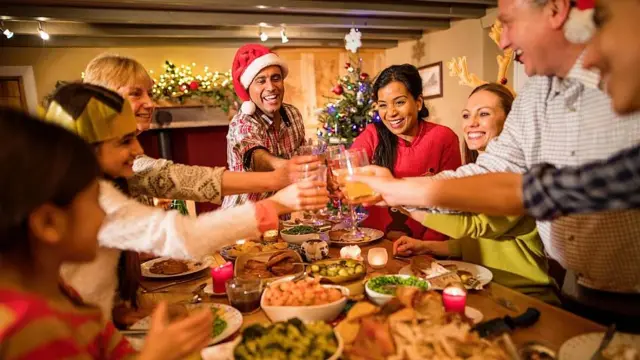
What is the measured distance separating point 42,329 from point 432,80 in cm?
745

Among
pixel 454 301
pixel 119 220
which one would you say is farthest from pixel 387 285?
pixel 119 220

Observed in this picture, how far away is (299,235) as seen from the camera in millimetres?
2338

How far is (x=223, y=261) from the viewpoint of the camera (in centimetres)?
214

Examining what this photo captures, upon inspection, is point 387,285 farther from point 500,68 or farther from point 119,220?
point 500,68

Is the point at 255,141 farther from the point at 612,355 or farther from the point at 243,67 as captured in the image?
the point at 612,355

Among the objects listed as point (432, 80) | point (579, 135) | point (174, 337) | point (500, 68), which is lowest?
point (174, 337)

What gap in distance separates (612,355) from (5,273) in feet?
4.94

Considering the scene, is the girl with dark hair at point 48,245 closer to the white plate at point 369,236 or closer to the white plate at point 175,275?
the white plate at point 175,275

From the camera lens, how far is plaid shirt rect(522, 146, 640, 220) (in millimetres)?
1036

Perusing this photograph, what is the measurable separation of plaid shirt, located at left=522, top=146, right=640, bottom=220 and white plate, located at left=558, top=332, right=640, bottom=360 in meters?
0.35

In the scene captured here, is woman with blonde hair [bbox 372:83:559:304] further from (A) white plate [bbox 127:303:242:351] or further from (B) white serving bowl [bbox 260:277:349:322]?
(A) white plate [bbox 127:303:242:351]

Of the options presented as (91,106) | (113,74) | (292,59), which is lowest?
(91,106)

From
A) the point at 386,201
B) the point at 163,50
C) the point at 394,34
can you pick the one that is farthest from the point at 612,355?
the point at 163,50

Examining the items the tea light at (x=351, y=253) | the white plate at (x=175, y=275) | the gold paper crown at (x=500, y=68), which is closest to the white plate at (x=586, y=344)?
the tea light at (x=351, y=253)
